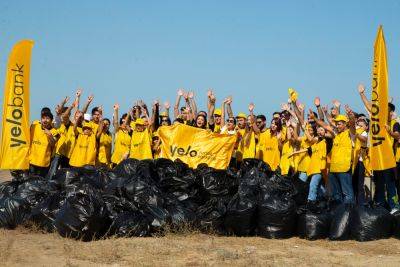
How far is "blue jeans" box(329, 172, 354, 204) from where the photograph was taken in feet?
28.6

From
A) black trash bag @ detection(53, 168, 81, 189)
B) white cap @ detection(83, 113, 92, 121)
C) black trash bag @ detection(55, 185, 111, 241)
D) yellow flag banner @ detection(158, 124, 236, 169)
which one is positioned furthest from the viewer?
white cap @ detection(83, 113, 92, 121)

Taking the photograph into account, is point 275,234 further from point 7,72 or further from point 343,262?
point 7,72

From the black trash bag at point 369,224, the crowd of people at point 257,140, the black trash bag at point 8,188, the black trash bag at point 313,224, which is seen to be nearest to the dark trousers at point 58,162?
the crowd of people at point 257,140

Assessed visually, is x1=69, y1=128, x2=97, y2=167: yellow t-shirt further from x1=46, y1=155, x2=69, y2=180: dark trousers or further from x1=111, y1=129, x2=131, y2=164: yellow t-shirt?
x1=111, y1=129, x2=131, y2=164: yellow t-shirt

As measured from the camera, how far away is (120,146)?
418 inches

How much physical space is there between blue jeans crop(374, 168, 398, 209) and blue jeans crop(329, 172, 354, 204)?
0.42 m

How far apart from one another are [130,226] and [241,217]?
1.50 metres

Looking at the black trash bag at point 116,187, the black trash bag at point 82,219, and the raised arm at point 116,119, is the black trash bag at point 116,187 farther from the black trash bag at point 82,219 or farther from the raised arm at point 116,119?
the raised arm at point 116,119

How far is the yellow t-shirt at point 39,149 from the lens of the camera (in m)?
9.45

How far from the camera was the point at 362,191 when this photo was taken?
9.55 meters

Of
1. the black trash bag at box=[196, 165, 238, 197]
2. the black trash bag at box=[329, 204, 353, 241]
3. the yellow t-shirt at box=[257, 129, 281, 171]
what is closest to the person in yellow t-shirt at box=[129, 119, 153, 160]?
the yellow t-shirt at box=[257, 129, 281, 171]

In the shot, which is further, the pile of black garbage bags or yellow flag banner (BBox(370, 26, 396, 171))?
yellow flag banner (BBox(370, 26, 396, 171))

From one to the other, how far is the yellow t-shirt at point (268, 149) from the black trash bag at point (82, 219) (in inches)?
157

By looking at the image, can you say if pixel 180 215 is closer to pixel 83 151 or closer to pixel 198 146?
pixel 198 146
